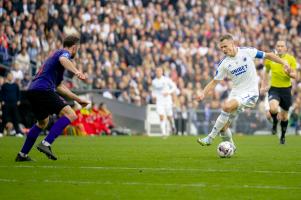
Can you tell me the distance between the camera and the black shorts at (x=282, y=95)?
920 inches

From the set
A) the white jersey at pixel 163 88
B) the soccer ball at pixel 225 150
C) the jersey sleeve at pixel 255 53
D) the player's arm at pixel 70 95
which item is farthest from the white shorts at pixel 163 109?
the player's arm at pixel 70 95

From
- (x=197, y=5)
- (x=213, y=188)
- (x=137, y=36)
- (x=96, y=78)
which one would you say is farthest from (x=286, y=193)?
(x=197, y=5)

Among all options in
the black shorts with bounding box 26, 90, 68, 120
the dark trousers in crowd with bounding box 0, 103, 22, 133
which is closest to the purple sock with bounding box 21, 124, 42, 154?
the black shorts with bounding box 26, 90, 68, 120

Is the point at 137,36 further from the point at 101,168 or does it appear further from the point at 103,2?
the point at 101,168

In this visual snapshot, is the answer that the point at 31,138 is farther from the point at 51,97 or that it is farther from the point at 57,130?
the point at 51,97

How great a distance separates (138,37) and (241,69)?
19.6 m

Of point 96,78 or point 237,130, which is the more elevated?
point 96,78

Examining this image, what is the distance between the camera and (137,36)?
37156 millimetres

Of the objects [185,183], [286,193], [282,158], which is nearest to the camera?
[286,193]

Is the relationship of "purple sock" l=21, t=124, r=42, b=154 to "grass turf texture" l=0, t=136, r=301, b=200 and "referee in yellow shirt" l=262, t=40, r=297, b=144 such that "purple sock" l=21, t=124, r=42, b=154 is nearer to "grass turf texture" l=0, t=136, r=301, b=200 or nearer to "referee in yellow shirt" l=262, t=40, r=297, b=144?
"grass turf texture" l=0, t=136, r=301, b=200

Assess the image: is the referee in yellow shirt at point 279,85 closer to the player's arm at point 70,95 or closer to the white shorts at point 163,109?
the player's arm at point 70,95

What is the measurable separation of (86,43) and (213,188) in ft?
76.4

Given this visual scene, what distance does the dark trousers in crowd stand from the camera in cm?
2991

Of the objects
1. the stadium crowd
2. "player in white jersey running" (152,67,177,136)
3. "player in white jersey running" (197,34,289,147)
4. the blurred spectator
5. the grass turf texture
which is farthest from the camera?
the blurred spectator
